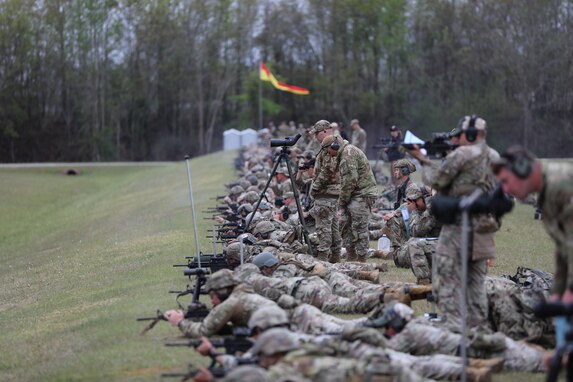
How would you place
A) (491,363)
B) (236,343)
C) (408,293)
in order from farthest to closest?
(408,293) < (236,343) < (491,363)

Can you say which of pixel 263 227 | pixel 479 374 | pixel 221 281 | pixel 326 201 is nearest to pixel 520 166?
pixel 479 374

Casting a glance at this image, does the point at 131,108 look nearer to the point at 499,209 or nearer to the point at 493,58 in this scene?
the point at 493,58

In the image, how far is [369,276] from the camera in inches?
542

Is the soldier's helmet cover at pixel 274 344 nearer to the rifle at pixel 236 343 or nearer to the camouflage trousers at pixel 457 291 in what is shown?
the rifle at pixel 236 343

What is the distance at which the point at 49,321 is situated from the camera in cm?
1426

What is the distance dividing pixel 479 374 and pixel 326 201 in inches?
296

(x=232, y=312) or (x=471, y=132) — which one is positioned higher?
(x=471, y=132)

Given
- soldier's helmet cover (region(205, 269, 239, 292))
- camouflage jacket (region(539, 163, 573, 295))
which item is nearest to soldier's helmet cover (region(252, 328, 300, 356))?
soldier's helmet cover (region(205, 269, 239, 292))

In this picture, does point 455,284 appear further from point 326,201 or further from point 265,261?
point 326,201

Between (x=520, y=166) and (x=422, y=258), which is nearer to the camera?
(x=520, y=166)

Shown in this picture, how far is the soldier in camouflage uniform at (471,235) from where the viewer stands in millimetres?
10227

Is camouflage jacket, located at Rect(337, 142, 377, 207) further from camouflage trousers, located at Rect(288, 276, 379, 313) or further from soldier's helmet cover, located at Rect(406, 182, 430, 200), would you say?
camouflage trousers, located at Rect(288, 276, 379, 313)

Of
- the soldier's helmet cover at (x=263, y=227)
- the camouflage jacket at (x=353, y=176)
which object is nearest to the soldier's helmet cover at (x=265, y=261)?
the camouflage jacket at (x=353, y=176)

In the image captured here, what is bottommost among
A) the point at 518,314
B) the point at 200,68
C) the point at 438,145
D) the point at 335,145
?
the point at 518,314
